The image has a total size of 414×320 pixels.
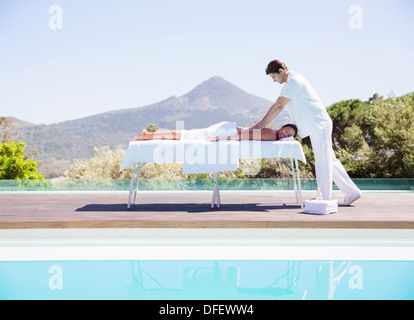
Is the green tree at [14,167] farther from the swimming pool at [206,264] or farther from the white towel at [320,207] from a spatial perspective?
the white towel at [320,207]

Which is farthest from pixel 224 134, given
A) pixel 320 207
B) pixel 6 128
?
pixel 6 128

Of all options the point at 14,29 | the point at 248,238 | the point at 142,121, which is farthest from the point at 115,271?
the point at 142,121

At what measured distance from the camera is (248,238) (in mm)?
→ 3373

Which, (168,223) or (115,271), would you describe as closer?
(115,271)

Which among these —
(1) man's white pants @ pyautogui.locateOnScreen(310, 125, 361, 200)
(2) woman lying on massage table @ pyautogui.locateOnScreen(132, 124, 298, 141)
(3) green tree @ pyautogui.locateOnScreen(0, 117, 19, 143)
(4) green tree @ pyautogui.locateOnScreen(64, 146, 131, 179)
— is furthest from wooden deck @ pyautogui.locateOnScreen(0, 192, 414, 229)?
(3) green tree @ pyautogui.locateOnScreen(0, 117, 19, 143)

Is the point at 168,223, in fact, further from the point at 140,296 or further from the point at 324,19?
the point at 324,19

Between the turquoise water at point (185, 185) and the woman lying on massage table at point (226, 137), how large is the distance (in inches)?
93.3

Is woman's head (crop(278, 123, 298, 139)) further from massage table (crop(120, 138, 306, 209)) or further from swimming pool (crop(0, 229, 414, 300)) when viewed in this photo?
swimming pool (crop(0, 229, 414, 300))

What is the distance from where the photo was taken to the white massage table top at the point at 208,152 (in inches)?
155

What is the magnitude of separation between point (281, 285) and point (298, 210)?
1450 mm

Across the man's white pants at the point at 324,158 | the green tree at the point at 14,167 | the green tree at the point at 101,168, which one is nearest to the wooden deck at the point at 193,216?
the man's white pants at the point at 324,158

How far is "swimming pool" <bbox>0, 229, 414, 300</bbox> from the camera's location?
2672mm

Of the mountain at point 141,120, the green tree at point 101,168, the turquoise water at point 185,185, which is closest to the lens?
the turquoise water at point 185,185
